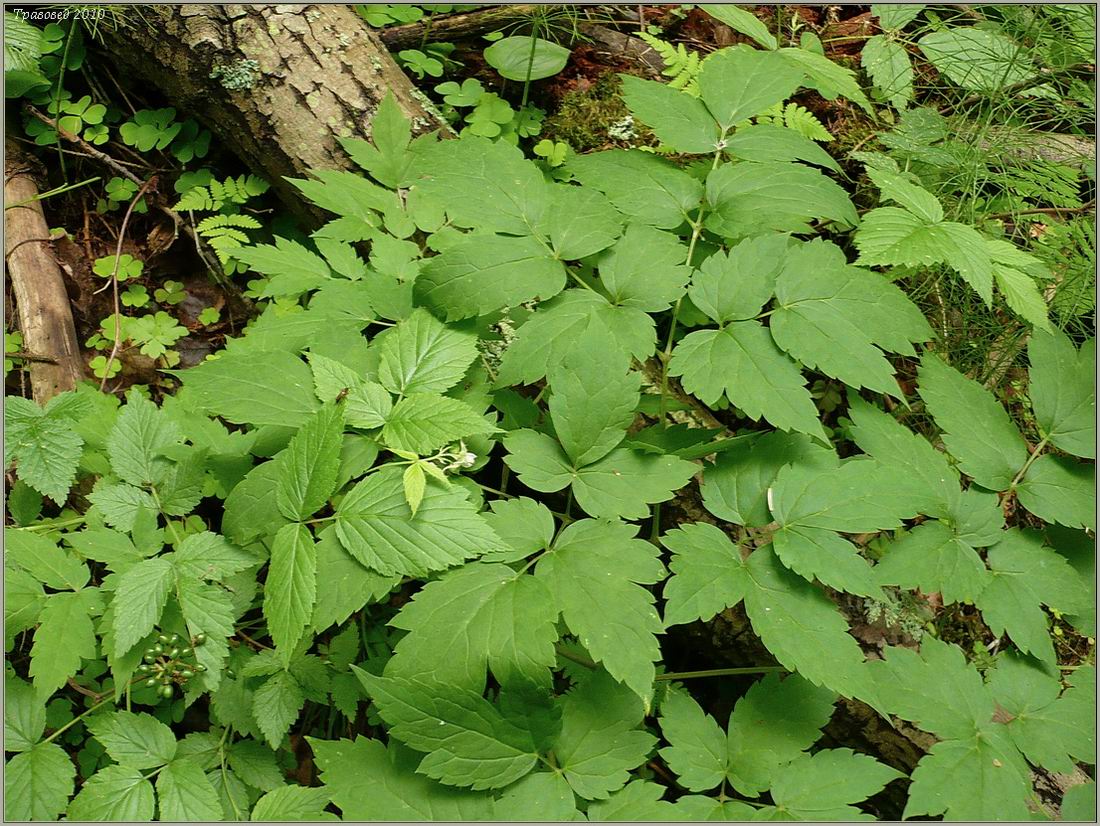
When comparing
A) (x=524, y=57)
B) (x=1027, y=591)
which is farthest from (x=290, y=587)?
(x=524, y=57)

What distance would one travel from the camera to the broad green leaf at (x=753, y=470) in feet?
5.63

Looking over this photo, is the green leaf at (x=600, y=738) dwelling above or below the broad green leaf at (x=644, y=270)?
below

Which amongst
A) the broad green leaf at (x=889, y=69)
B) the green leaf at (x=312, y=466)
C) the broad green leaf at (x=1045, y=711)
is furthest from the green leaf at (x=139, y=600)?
the broad green leaf at (x=889, y=69)

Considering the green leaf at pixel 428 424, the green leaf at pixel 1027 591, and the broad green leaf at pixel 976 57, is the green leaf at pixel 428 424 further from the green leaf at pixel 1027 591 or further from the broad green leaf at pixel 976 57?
the broad green leaf at pixel 976 57

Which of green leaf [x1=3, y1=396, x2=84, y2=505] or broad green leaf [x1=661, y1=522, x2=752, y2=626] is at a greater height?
green leaf [x1=3, y1=396, x2=84, y2=505]

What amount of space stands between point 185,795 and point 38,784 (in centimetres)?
32

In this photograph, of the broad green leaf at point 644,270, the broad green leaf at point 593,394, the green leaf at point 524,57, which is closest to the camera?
the broad green leaf at point 593,394

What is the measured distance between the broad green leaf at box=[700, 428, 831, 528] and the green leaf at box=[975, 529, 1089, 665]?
46 centimetres

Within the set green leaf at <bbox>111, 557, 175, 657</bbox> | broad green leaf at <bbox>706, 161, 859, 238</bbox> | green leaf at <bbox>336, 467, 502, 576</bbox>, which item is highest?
broad green leaf at <bbox>706, 161, 859, 238</bbox>

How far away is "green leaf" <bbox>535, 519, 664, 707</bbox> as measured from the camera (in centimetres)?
141

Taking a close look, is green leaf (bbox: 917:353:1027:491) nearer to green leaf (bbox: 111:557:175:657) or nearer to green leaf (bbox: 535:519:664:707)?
green leaf (bbox: 535:519:664:707)

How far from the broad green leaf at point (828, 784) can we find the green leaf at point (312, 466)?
3.64 feet

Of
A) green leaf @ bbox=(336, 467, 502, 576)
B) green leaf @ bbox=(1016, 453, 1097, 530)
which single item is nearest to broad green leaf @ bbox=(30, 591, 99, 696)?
green leaf @ bbox=(336, 467, 502, 576)

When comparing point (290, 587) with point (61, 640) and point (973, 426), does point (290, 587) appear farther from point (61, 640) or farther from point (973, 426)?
point (973, 426)
